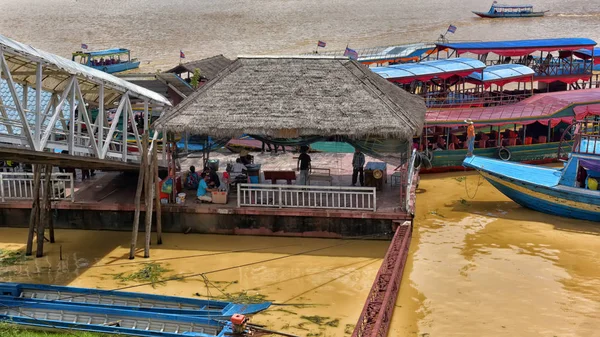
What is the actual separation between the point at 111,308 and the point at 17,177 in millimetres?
8997

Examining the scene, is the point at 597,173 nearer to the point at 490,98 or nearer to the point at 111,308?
the point at 490,98

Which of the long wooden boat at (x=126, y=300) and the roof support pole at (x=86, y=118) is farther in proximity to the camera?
the roof support pole at (x=86, y=118)

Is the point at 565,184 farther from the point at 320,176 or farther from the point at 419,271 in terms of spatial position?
the point at 320,176

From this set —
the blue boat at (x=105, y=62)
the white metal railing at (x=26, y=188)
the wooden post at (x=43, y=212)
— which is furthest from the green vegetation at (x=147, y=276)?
the blue boat at (x=105, y=62)

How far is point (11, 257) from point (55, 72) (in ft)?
15.6

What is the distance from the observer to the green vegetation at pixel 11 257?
56.1 ft

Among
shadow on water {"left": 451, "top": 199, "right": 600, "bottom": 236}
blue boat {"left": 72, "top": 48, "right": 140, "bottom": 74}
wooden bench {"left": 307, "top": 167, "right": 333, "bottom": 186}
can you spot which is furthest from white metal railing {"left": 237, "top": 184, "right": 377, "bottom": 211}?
blue boat {"left": 72, "top": 48, "right": 140, "bottom": 74}

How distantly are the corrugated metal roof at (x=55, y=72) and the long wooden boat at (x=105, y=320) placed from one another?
4.74 m

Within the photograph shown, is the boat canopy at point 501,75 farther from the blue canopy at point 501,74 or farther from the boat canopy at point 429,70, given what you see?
the boat canopy at point 429,70

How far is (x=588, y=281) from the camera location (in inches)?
599

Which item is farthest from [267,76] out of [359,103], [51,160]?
[51,160]

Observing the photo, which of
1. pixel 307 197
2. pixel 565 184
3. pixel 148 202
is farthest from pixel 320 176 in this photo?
pixel 565 184

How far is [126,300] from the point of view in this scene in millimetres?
13633

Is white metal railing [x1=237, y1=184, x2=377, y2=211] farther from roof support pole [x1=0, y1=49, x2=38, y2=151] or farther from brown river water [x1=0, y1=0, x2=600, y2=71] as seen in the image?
brown river water [x1=0, y1=0, x2=600, y2=71]
